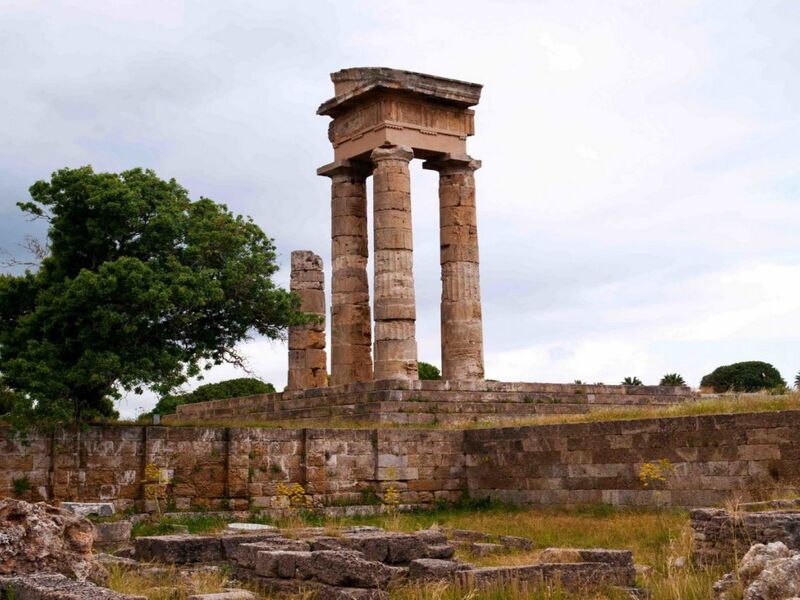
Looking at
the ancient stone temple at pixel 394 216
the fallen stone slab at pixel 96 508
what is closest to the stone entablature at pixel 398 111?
the ancient stone temple at pixel 394 216

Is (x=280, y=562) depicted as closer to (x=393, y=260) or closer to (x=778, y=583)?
(x=778, y=583)

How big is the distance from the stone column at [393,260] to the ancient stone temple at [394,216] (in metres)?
0.03

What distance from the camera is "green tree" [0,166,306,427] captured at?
66.1ft

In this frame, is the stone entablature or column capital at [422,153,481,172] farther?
column capital at [422,153,481,172]

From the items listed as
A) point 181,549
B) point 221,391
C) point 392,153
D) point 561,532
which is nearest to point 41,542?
point 181,549

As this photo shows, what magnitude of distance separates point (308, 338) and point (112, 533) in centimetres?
1798

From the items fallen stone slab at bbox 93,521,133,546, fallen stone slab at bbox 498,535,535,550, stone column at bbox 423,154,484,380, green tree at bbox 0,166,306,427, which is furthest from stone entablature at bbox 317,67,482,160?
fallen stone slab at bbox 93,521,133,546

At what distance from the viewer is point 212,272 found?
22.6 m

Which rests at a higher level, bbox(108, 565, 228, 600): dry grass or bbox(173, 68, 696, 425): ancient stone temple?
bbox(173, 68, 696, 425): ancient stone temple

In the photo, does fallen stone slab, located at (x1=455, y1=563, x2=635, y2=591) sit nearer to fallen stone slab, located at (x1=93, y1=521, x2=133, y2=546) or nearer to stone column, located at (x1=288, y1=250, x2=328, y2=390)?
fallen stone slab, located at (x1=93, y1=521, x2=133, y2=546)

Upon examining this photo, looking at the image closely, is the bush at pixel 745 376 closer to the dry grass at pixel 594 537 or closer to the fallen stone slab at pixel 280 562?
the dry grass at pixel 594 537

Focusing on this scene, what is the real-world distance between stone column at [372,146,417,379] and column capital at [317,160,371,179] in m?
1.73

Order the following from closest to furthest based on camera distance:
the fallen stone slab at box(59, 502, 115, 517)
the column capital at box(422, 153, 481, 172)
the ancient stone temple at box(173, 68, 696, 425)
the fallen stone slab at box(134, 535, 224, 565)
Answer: the fallen stone slab at box(134, 535, 224, 565)
the fallen stone slab at box(59, 502, 115, 517)
the ancient stone temple at box(173, 68, 696, 425)
the column capital at box(422, 153, 481, 172)

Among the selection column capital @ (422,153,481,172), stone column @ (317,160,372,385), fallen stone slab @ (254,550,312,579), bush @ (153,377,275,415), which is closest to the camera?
fallen stone slab @ (254,550,312,579)
